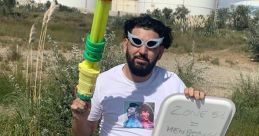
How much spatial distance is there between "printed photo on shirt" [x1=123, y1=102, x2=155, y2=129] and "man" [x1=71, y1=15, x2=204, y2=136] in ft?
0.05

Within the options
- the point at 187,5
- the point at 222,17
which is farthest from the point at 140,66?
the point at 187,5

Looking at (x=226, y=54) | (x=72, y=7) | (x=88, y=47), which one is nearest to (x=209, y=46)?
(x=226, y=54)

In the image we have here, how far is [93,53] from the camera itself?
240 cm

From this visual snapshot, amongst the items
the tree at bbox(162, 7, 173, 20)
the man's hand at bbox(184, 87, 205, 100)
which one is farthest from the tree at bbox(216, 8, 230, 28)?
the man's hand at bbox(184, 87, 205, 100)

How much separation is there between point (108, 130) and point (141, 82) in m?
0.29

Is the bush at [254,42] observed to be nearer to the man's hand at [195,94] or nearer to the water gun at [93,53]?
the man's hand at [195,94]

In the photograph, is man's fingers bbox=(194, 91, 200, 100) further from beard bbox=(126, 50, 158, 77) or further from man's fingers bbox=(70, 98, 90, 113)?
man's fingers bbox=(70, 98, 90, 113)

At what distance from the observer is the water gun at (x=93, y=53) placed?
7.61 feet

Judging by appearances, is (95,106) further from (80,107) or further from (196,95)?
(196,95)

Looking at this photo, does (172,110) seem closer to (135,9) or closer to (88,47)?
(88,47)

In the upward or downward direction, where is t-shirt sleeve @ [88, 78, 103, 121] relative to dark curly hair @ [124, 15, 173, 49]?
downward

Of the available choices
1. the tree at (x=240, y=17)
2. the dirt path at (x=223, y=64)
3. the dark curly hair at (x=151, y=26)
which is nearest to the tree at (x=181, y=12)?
the tree at (x=240, y=17)

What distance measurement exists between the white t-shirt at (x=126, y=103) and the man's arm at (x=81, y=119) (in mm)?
57

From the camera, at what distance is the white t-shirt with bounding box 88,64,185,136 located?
2785 millimetres
